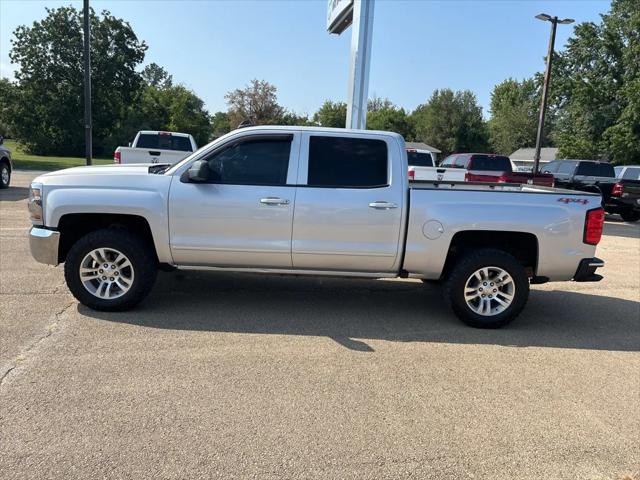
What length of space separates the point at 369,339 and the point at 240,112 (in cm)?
5141

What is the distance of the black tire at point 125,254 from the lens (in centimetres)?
521

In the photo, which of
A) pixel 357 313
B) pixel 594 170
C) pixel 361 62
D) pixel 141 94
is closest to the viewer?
pixel 357 313

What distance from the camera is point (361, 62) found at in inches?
543

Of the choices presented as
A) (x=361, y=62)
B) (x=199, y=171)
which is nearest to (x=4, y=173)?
(x=361, y=62)

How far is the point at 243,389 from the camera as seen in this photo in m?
3.81

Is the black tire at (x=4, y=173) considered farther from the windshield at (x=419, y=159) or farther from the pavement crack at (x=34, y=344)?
the windshield at (x=419, y=159)

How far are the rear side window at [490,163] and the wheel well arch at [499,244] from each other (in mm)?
12082

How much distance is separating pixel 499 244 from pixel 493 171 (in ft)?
39.9

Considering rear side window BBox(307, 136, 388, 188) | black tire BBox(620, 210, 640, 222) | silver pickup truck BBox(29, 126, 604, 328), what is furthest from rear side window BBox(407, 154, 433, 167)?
rear side window BBox(307, 136, 388, 188)

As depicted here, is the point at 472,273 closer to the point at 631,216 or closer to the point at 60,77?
the point at 631,216

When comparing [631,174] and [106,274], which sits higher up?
[631,174]

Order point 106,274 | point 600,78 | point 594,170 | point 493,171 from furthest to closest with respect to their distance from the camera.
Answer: point 600,78, point 594,170, point 493,171, point 106,274

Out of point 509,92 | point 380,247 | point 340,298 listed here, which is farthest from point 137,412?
point 509,92

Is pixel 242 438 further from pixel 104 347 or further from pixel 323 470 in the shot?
pixel 104 347
